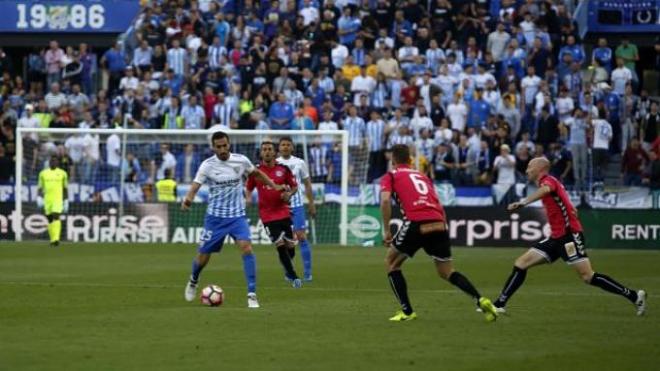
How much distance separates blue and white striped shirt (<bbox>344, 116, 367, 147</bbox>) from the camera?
35.8 metres

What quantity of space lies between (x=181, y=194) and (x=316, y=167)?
3.37 meters

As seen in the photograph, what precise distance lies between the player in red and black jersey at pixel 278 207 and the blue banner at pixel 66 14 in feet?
69.9

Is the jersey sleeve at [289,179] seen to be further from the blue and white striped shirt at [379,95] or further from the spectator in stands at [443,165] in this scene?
the blue and white striped shirt at [379,95]

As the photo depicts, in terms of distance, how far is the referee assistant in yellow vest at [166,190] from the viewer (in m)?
34.5

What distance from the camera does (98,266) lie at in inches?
1006

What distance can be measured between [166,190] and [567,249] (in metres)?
19.3

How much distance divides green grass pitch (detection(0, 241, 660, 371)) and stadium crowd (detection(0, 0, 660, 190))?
990 centimetres

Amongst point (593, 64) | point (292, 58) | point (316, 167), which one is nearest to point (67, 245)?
point (316, 167)

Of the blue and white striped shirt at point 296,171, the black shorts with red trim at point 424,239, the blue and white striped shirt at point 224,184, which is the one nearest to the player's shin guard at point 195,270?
the blue and white striped shirt at point 224,184

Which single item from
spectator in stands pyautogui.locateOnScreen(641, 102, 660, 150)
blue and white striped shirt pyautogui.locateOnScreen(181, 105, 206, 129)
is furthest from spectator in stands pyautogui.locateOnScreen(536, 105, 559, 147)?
blue and white striped shirt pyautogui.locateOnScreen(181, 105, 206, 129)

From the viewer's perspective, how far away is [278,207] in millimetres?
21828

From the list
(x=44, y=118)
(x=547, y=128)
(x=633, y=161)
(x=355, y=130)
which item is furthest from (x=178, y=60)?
(x=633, y=161)

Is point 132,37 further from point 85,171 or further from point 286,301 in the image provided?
point 286,301

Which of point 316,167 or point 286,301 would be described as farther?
point 316,167
